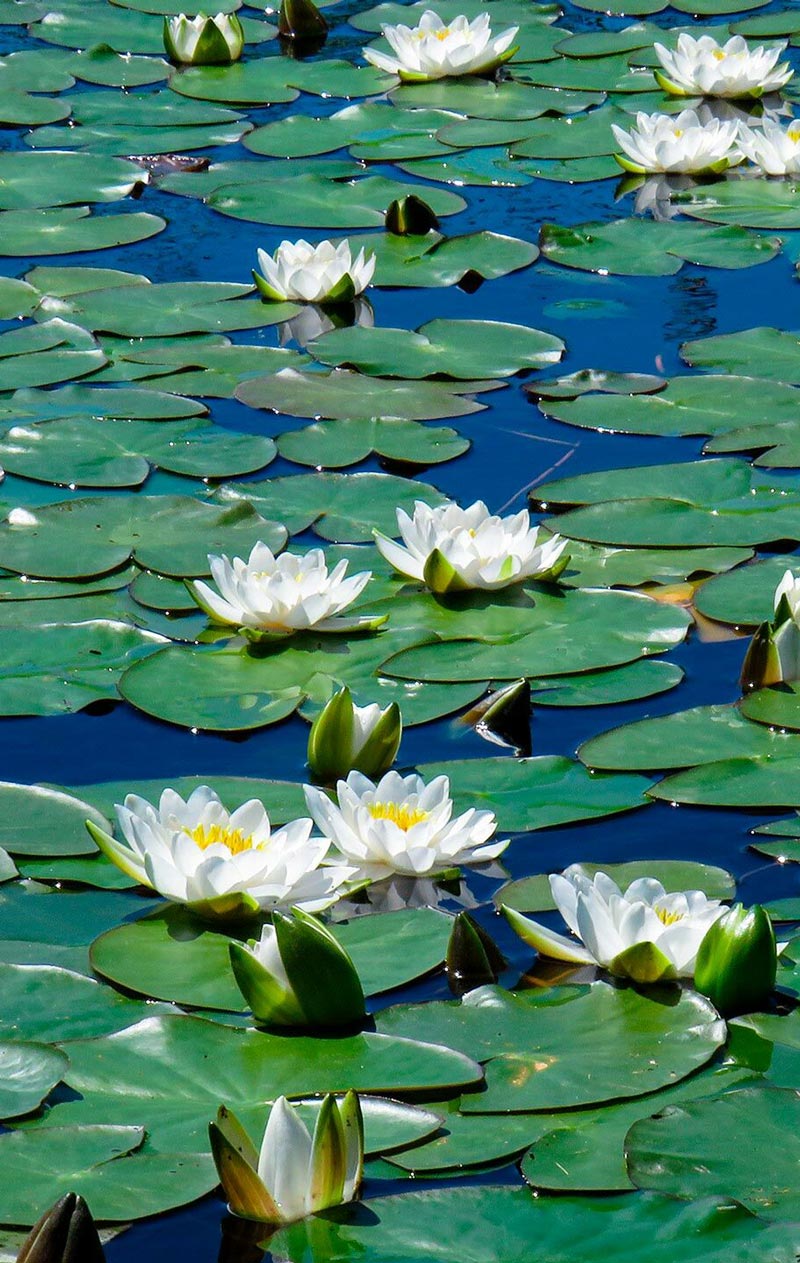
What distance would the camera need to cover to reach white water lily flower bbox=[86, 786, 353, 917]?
246 centimetres

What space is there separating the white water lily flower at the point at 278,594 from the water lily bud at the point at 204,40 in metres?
4.50

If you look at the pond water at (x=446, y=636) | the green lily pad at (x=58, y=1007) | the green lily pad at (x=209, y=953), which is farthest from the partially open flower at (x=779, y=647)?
the green lily pad at (x=58, y=1007)

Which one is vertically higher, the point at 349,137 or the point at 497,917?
the point at 349,137

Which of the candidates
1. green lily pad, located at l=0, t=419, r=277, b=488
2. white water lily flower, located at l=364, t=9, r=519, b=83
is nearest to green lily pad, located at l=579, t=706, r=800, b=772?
green lily pad, located at l=0, t=419, r=277, b=488

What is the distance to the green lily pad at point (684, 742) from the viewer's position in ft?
9.44

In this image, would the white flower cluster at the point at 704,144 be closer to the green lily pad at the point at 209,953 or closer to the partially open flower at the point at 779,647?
the partially open flower at the point at 779,647

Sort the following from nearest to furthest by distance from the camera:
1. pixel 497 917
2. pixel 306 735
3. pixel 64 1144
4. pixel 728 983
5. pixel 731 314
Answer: pixel 64 1144 → pixel 728 983 → pixel 497 917 → pixel 306 735 → pixel 731 314

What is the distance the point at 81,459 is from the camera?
13.2ft

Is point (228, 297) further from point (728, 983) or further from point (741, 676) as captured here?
point (728, 983)

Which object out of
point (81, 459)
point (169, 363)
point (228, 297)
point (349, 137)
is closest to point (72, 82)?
point (349, 137)

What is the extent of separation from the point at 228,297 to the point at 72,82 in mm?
2612

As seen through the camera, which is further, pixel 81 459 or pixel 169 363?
pixel 169 363

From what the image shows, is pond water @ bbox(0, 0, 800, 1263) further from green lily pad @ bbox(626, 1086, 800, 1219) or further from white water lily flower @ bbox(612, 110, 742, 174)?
white water lily flower @ bbox(612, 110, 742, 174)

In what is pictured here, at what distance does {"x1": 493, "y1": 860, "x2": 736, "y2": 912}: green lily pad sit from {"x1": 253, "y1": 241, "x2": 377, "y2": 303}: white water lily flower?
270cm
